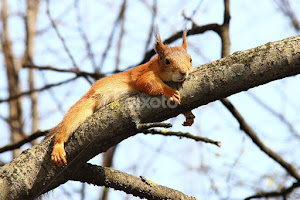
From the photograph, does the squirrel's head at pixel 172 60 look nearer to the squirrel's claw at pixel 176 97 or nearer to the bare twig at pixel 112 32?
the squirrel's claw at pixel 176 97

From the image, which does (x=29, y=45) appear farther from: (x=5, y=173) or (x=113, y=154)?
(x=5, y=173)

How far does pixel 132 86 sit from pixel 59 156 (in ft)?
3.44

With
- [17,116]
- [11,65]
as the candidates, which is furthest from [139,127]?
[11,65]

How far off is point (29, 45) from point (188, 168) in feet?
13.8

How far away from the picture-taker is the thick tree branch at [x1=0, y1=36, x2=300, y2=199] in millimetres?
2502

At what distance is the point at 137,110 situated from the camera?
263 cm

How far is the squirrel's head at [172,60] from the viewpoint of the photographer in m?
3.41

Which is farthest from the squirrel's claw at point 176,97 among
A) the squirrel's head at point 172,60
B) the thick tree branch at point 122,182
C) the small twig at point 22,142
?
the small twig at point 22,142

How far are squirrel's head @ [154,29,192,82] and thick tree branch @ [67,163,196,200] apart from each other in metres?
0.87

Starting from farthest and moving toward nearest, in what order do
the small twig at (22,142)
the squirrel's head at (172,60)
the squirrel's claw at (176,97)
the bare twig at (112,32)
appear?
the bare twig at (112,32)
the small twig at (22,142)
the squirrel's head at (172,60)
the squirrel's claw at (176,97)

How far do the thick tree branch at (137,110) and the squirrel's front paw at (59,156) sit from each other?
4 centimetres

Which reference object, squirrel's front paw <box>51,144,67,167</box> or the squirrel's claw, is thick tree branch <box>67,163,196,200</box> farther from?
the squirrel's claw

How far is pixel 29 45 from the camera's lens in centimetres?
841

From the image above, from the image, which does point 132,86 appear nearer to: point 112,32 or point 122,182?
point 122,182
